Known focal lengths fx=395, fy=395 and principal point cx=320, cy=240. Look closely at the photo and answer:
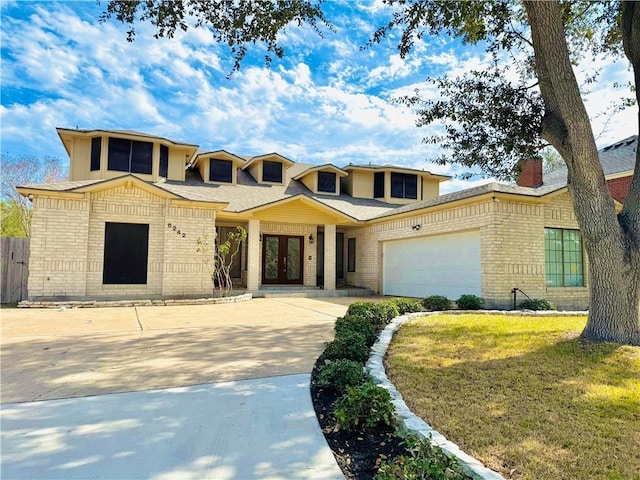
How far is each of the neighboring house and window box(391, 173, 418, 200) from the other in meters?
2.90

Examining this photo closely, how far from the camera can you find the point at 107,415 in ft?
10.9

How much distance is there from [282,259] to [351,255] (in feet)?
11.5

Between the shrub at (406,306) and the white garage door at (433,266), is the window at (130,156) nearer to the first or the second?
the white garage door at (433,266)

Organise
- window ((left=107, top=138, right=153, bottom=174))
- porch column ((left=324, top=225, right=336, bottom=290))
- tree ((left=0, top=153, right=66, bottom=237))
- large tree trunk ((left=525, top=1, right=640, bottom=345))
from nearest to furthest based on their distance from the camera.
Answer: large tree trunk ((left=525, top=1, right=640, bottom=345))
window ((left=107, top=138, right=153, bottom=174))
porch column ((left=324, top=225, right=336, bottom=290))
tree ((left=0, top=153, right=66, bottom=237))

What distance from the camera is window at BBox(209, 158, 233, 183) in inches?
711

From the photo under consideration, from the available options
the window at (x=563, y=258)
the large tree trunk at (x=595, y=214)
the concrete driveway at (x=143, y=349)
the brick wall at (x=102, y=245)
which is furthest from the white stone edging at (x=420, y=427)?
the brick wall at (x=102, y=245)

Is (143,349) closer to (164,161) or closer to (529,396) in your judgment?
(529,396)

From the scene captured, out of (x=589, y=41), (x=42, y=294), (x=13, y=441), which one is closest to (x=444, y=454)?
(x=13, y=441)

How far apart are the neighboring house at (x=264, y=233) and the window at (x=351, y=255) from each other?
241 mm

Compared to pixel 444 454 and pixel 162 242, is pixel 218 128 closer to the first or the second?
pixel 162 242

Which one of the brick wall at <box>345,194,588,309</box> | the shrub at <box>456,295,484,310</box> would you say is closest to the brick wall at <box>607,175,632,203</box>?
the brick wall at <box>345,194,588,309</box>

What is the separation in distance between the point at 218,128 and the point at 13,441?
16.3 metres

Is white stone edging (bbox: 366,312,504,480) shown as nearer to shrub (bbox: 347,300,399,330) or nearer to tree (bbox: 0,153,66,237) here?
shrub (bbox: 347,300,399,330)

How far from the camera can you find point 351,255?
19.1 metres
